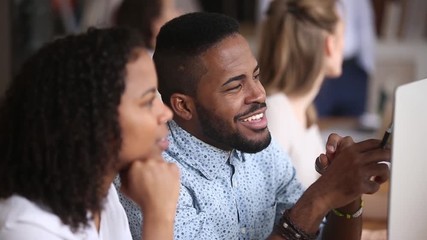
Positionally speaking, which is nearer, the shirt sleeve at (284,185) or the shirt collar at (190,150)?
the shirt collar at (190,150)

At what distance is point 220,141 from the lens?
4.25ft

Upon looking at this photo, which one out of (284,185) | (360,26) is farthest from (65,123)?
(360,26)

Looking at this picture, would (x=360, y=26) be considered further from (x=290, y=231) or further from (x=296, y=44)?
(x=290, y=231)

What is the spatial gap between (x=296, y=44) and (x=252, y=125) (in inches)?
38.7

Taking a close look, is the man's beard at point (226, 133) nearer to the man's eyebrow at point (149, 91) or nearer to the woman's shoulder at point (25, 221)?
the man's eyebrow at point (149, 91)

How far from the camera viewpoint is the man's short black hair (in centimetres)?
125

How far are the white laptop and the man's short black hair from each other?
0.33 m

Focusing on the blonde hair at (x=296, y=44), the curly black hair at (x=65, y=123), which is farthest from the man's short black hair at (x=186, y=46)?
the blonde hair at (x=296, y=44)

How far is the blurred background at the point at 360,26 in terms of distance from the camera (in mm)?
4047

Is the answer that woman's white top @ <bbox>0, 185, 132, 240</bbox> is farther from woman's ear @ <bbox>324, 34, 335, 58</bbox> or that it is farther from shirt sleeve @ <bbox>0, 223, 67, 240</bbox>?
woman's ear @ <bbox>324, 34, 335, 58</bbox>

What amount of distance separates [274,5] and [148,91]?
4.37 feet

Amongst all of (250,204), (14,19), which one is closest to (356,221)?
(250,204)

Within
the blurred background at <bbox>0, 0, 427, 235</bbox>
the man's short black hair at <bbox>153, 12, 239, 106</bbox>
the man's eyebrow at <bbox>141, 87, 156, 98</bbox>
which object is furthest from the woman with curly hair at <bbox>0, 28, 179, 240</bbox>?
the blurred background at <bbox>0, 0, 427, 235</bbox>

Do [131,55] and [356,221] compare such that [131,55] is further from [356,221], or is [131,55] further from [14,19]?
[14,19]
